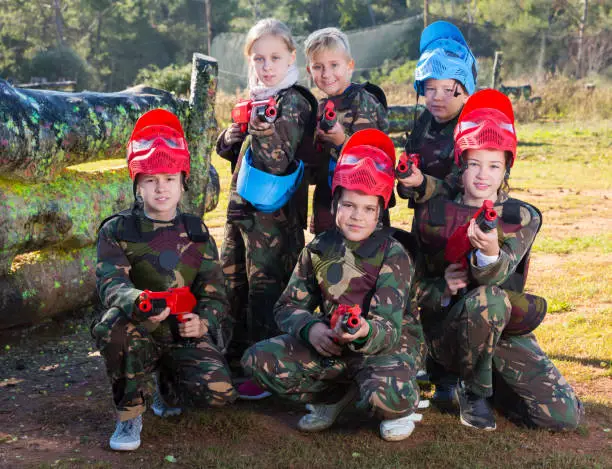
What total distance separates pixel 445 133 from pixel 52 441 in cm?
248

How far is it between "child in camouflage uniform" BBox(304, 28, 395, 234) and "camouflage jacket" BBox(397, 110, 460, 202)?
0.63 ft

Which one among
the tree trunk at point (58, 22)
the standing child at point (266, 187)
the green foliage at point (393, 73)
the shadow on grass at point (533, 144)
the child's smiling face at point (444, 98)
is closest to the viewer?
the standing child at point (266, 187)

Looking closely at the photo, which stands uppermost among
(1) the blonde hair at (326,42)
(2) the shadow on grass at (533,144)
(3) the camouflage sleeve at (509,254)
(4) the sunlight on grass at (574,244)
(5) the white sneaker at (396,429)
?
(1) the blonde hair at (326,42)

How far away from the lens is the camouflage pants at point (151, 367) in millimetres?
3818

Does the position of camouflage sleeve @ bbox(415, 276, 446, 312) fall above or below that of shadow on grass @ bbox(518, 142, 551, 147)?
below

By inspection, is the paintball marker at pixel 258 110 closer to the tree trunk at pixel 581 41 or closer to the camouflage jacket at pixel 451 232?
the camouflage jacket at pixel 451 232

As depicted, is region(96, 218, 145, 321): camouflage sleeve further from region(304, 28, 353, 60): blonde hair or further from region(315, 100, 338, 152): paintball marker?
region(304, 28, 353, 60): blonde hair

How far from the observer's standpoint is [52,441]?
385 cm

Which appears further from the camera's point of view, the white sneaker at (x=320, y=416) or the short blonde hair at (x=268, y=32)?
the short blonde hair at (x=268, y=32)

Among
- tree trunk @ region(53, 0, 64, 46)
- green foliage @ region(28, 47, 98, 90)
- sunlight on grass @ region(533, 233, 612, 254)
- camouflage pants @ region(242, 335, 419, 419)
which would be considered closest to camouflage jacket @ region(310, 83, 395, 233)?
camouflage pants @ region(242, 335, 419, 419)

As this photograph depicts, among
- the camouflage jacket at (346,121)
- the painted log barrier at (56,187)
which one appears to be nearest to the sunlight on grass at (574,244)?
the painted log barrier at (56,187)

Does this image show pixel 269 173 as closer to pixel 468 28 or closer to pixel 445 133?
pixel 445 133

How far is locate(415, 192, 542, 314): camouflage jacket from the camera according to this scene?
13.0ft

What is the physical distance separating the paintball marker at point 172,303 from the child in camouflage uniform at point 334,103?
3.39 ft
